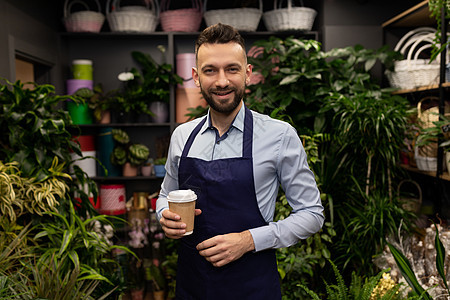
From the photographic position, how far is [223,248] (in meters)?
1.20

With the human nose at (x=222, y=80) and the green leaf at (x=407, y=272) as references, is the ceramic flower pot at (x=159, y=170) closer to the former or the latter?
the green leaf at (x=407, y=272)

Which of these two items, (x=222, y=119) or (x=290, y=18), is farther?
(x=290, y=18)

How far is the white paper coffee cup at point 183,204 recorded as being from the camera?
46.2 inches

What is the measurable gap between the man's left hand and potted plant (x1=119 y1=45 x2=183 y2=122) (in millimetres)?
2401

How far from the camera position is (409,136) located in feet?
9.09

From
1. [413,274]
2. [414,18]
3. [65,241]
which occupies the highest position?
[414,18]

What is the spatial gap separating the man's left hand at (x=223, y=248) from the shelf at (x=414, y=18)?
2.44 meters

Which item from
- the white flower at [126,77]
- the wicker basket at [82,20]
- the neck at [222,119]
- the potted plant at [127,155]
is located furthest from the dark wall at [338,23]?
the neck at [222,119]

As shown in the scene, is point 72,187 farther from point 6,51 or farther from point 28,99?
point 6,51

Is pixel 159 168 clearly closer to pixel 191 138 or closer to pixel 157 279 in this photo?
pixel 157 279

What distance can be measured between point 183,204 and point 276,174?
1.24 ft

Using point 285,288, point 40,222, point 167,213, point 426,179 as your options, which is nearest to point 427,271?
point 285,288

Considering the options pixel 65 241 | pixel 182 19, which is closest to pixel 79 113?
pixel 182 19

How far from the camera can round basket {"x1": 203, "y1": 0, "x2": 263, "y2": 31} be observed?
3.36m
